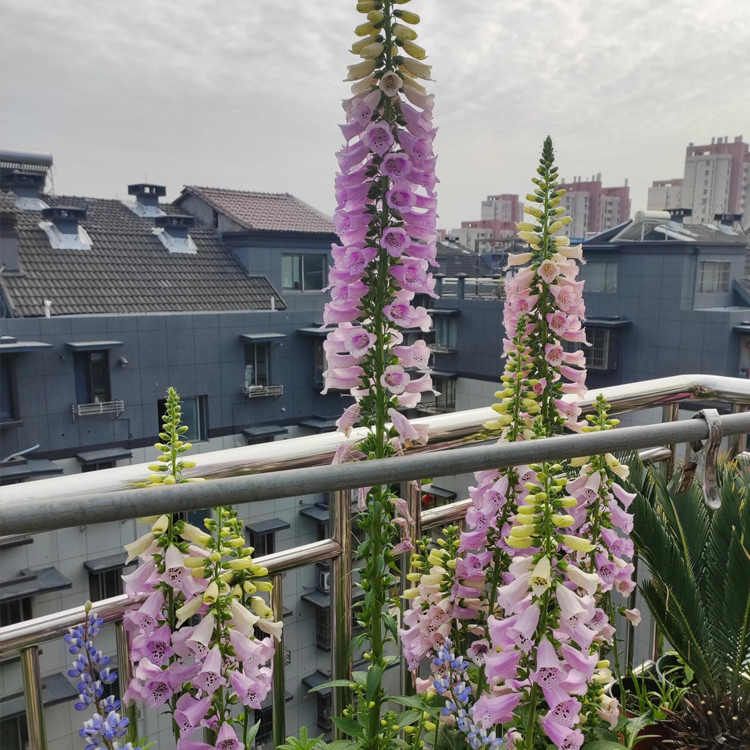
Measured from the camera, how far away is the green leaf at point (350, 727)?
83cm

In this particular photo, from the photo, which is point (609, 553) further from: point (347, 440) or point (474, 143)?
point (474, 143)

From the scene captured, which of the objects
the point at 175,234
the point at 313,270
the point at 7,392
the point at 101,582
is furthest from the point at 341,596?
the point at 313,270

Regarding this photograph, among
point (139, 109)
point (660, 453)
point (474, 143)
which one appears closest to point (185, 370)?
point (139, 109)

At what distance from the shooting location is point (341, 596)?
104cm

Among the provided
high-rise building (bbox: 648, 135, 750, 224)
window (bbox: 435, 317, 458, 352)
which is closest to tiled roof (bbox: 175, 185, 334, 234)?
window (bbox: 435, 317, 458, 352)

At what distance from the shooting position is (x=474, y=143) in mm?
3238

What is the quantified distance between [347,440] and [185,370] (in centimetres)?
866

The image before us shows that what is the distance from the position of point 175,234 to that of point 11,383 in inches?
145

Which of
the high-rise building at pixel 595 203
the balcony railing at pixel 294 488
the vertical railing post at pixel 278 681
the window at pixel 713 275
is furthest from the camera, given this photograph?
the high-rise building at pixel 595 203

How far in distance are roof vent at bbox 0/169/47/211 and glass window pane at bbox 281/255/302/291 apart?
3514mm

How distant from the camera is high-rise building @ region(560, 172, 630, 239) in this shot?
27.1m

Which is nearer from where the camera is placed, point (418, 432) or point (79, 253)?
point (418, 432)

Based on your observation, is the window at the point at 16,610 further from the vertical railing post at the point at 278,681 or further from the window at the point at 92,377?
the vertical railing post at the point at 278,681

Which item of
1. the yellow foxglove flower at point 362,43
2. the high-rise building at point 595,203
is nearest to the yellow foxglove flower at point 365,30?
the yellow foxglove flower at point 362,43
